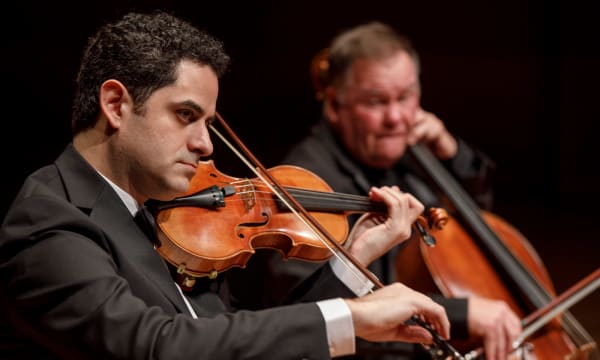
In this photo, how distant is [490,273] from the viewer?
2172 millimetres

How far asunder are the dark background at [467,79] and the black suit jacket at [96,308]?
6.60ft

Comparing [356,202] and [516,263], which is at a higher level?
[356,202]

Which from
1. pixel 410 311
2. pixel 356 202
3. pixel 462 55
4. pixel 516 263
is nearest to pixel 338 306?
pixel 410 311

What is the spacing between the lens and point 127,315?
108 cm

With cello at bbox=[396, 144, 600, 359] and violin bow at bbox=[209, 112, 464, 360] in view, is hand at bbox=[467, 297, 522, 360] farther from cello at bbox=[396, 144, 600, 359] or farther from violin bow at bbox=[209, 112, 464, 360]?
violin bow at bbox=[209, 112, 464, 360]

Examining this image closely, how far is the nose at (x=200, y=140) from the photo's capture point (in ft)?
4.21

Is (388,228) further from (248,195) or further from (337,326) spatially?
(337,326)

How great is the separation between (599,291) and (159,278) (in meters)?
2.22

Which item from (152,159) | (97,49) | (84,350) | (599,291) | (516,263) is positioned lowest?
(599,291)

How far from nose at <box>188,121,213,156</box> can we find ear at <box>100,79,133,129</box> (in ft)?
0.35

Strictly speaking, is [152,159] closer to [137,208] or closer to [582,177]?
[137,208]

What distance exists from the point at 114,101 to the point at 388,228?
0.62 metres

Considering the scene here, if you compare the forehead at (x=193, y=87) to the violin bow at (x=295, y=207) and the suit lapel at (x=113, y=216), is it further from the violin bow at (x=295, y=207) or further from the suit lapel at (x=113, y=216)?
the suit lapel at (x=113, y=216)

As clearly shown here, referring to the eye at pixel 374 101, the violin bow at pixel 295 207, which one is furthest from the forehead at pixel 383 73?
the violin bow at pixel 295 207
